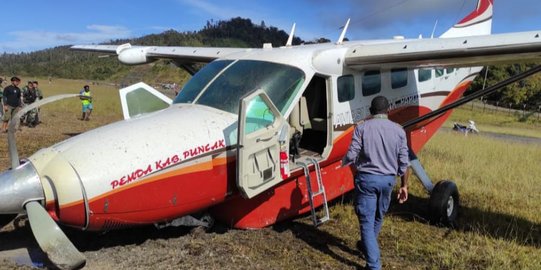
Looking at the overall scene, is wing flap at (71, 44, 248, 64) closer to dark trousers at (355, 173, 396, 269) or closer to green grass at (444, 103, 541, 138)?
dark trousers at (355, 173, 396, 269)

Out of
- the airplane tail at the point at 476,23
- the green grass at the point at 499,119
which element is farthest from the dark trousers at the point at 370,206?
the green grass at the point at 499,119

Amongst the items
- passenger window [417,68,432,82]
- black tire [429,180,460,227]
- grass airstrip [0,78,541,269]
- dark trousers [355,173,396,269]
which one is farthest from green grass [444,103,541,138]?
dark trousers [355,173,396,269]

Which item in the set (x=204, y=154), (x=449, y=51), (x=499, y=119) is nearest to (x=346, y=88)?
(x=449, y=51)

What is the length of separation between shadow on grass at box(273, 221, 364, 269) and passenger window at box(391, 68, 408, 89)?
2891mm

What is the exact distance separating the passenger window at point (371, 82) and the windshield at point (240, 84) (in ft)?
4.68

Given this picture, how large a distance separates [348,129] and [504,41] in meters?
2.38

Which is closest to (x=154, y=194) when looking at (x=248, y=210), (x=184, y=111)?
(x=184, y=111)

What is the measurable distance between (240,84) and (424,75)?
14.0ft

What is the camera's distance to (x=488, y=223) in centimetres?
719

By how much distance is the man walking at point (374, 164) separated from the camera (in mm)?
4984

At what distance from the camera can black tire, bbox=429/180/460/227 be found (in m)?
7.03

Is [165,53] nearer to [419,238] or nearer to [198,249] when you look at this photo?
[198,249]

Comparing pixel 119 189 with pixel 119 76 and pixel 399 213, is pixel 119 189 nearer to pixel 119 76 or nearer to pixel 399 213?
pixel 399 213

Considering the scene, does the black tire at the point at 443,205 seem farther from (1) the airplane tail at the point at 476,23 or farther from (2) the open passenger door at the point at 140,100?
(1) the airplane tail at the point at 476,23
